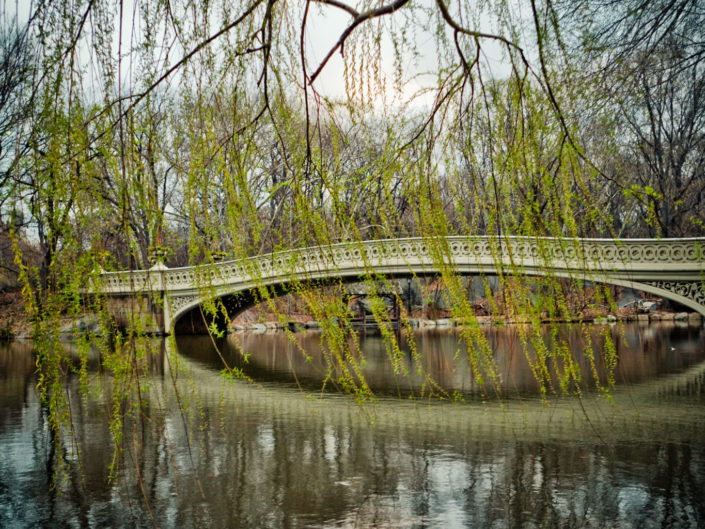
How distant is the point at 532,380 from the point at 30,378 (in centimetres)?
737

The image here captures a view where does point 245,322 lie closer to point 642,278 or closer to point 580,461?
point 642,278

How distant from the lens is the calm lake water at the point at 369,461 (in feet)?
13.0

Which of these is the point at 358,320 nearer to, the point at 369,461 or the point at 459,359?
the point at 459,359

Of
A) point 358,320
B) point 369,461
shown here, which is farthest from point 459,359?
point 358,320

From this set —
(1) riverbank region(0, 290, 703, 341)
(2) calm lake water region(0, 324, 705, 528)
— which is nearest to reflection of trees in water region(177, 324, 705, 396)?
(2) calm lake water region(0, 324, 705, 528)

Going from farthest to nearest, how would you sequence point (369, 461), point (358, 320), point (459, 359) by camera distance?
point (358, 320)
point (459, 359)
point (369, 461)

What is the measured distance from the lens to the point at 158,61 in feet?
6.31

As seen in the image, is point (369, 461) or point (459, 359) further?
point (459, 359)

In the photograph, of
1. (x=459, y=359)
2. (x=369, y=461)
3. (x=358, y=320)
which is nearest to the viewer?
(x=369, y=461)

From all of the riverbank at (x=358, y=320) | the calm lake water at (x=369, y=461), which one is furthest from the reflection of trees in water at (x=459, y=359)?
the riverbank at (x=358, y=320)

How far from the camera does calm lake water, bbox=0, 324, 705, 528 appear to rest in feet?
13.0

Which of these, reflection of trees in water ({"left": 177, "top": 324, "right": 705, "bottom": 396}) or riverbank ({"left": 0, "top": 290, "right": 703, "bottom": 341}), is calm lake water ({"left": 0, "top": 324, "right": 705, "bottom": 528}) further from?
riverbank ({"left": 0, "top": 290, "right": 703, "bottom": 341})

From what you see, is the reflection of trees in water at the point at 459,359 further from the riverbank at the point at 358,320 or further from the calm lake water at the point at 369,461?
the riverbank at the point at 358,320

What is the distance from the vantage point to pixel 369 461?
17.1 feet
